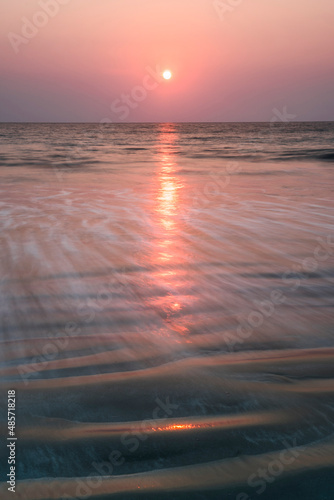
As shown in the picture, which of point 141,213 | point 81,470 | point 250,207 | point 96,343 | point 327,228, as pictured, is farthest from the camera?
point 250,207

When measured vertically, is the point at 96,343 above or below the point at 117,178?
above

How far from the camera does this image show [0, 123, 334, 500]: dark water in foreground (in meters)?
1.90

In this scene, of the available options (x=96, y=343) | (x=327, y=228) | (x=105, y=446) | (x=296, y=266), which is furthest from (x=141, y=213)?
(x=105, y=446)

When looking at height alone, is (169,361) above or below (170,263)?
above

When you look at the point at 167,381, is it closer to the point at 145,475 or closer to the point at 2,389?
the point at 145,475

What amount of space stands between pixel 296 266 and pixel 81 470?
3196 millimetres

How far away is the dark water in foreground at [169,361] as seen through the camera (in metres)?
1.90

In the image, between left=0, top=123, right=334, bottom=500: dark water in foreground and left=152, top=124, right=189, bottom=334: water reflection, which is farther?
left=152, top=124, right=189, bottom=334: water reflection

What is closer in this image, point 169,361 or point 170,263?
point 169,361

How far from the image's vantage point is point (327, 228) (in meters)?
6.38

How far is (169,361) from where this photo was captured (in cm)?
276

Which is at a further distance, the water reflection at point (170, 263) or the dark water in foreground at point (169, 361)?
the water reflection at point (170, 263)

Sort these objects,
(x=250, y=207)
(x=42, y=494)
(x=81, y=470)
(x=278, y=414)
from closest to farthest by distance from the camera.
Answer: (x=42, y=494) < (x=81, y=470) < (x=278, y=414) < (x=250, y=207)

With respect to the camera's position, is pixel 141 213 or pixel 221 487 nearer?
pixel 221 487
